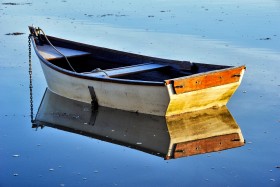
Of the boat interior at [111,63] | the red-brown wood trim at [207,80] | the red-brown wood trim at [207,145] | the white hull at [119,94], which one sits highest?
the boat interior at [111,63]

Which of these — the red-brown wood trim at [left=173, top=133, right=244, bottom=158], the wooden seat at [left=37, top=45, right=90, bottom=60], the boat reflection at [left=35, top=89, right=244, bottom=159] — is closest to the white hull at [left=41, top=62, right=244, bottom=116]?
the boat reflection at [left=35, top=89, right=244, bottom=159]

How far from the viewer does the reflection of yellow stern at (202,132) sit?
9.14m

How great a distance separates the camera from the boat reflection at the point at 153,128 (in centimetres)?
927

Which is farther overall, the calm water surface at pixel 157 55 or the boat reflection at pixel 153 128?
the boat reflection at pixel 153 128

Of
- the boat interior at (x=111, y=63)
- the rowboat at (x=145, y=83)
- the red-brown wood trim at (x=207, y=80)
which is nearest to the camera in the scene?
the red-brown wood trim at (x=207, y=80)

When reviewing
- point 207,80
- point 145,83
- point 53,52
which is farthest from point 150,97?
point 53,52

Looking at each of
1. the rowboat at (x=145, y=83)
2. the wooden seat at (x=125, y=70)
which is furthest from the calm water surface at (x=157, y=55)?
the wooden seat at (x=125, y=70)

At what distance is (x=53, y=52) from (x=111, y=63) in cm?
152

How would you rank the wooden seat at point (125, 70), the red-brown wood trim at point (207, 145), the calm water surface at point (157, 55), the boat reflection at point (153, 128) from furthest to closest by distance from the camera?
the wooden seat at point (125, 70) < the boat reflection at point (153, 128) < the red-brown wood trim at point (207, 145) < the calm water surface at point (157, 55)

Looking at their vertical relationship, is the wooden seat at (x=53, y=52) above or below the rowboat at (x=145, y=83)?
above

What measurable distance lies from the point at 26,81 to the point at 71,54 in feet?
4.10

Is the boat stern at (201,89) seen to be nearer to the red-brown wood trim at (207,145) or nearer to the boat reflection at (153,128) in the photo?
the boat reflection at (153,128)

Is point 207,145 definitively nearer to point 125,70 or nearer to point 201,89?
point 201,89

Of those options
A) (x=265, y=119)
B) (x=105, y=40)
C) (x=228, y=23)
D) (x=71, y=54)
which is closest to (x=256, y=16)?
(x=228, y=23)
